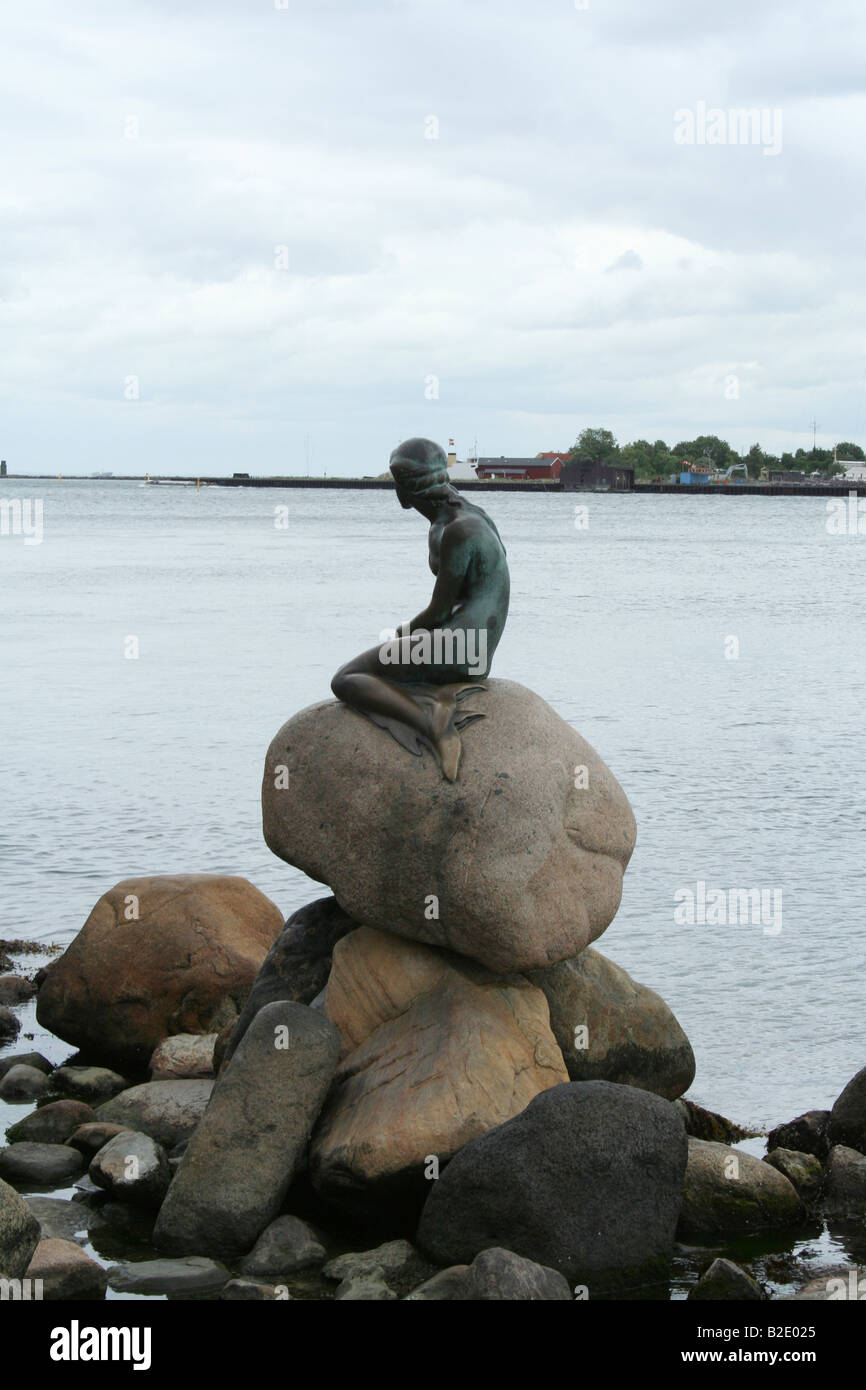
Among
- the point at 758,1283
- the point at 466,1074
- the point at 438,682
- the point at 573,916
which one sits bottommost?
the point at 758,1283

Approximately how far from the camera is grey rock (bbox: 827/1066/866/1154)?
10.6 metres

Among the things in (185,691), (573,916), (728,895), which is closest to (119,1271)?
(573,916)

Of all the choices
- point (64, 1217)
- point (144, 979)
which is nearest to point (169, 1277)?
point (64, 1217)

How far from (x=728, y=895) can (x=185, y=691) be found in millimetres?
16235

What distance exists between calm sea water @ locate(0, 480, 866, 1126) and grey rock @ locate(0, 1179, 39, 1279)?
5171 mm

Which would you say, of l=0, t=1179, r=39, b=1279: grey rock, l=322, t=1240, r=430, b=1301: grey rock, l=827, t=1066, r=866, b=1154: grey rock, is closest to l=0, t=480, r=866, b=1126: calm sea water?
l=827, t=1066, r=866, b=1154: grey rock

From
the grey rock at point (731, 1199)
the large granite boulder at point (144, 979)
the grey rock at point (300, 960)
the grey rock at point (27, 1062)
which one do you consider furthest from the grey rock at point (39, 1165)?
the grey rock at point (731, 1199)

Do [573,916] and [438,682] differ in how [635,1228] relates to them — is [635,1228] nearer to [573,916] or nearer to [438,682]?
[573,916]

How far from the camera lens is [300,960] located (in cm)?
1124

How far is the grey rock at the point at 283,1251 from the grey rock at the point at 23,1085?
325 centimetres

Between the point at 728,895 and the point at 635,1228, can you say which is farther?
the point at 728,895

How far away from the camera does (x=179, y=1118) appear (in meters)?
11.1

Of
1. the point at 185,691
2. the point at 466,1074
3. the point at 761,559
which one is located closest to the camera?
the point at 466,1074
